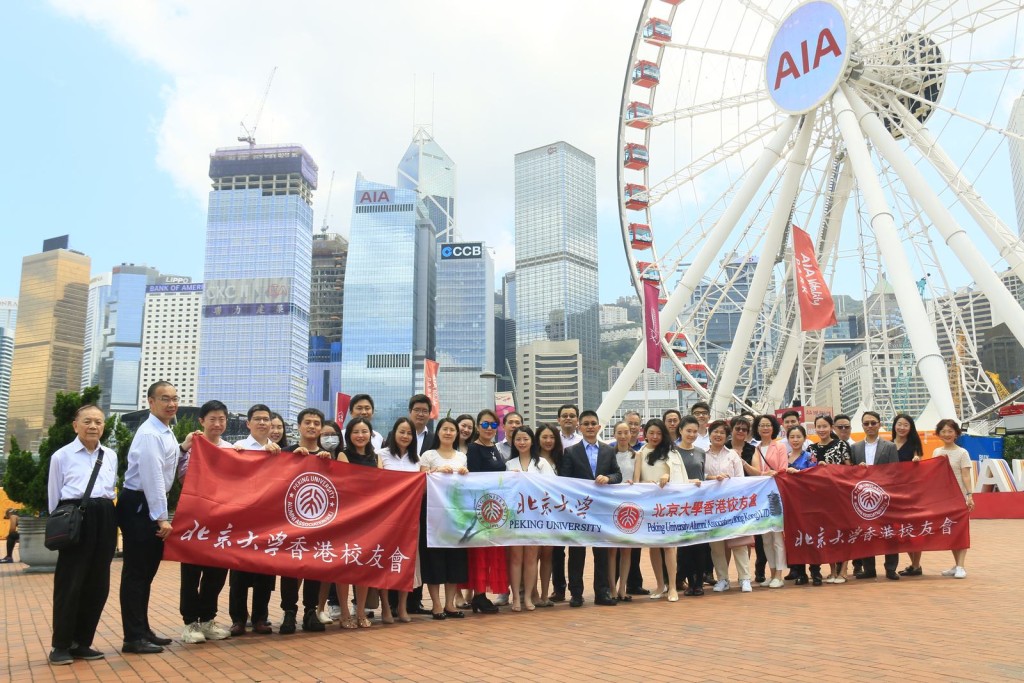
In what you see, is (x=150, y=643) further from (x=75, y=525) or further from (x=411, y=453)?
(x=411, y=453)

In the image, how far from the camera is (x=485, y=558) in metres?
7.96

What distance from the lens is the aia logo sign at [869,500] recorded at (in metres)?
9.69

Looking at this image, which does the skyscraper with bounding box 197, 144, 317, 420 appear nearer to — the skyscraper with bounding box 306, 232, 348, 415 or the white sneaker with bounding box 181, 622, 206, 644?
the skyscraper with bounding box 306, 232, 348, 415

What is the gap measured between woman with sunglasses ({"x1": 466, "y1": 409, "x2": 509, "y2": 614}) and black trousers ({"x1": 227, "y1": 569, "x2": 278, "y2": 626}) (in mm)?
1898

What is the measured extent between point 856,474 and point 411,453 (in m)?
5.28

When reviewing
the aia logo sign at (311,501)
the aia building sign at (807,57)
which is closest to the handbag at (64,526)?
the aia logo sign at (311,501)

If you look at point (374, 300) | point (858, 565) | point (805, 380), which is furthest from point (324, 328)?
point (858, 565)

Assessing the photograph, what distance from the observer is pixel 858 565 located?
32.9 feet

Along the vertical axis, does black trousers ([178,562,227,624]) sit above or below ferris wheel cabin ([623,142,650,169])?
below

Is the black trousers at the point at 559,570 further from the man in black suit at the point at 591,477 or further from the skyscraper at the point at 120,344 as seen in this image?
the skyscraper at the point at 120,344

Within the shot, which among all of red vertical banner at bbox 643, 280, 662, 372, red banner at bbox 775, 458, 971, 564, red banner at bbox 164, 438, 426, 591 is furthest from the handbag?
red vertical banner at bbox 643, 280, 662, 372

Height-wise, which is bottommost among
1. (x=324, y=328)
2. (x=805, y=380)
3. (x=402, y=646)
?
(x=402, y=646)

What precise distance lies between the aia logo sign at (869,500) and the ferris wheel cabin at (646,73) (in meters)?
20.3

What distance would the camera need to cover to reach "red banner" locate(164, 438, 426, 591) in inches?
259
